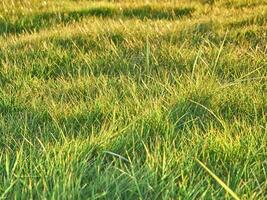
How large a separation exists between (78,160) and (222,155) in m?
0.67

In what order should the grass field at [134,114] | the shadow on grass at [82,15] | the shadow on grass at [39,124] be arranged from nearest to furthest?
the grass field at [134,114] < the shadow on grass at [39,124] < the shadow on grass at [82,15]

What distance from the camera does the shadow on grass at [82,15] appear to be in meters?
6.70

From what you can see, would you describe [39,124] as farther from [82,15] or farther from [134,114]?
[82,15]

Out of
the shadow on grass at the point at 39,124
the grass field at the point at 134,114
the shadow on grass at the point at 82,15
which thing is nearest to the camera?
the grass field at the point at 134,114

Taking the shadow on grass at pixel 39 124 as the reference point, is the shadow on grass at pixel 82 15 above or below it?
below

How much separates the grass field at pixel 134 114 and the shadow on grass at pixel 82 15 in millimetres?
1242

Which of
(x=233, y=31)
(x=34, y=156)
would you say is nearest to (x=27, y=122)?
(x=34, y=156)

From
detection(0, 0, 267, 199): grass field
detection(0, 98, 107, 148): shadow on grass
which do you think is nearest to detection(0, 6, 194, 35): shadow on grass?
detection(0, 0, 267, 199): grass field

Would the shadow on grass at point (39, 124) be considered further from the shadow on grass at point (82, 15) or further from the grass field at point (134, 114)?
the shadow on grass at point (82, 15)

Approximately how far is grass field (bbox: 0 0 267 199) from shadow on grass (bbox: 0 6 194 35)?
4.08 feet

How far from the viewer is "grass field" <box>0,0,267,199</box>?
2086 mm

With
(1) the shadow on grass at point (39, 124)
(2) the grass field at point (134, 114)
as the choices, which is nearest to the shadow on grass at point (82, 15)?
(2) the grass field at point (134, 114)

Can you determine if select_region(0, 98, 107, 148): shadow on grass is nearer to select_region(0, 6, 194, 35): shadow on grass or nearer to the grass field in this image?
the grass field

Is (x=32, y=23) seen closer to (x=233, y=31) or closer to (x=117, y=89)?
(x=233, y=31)
